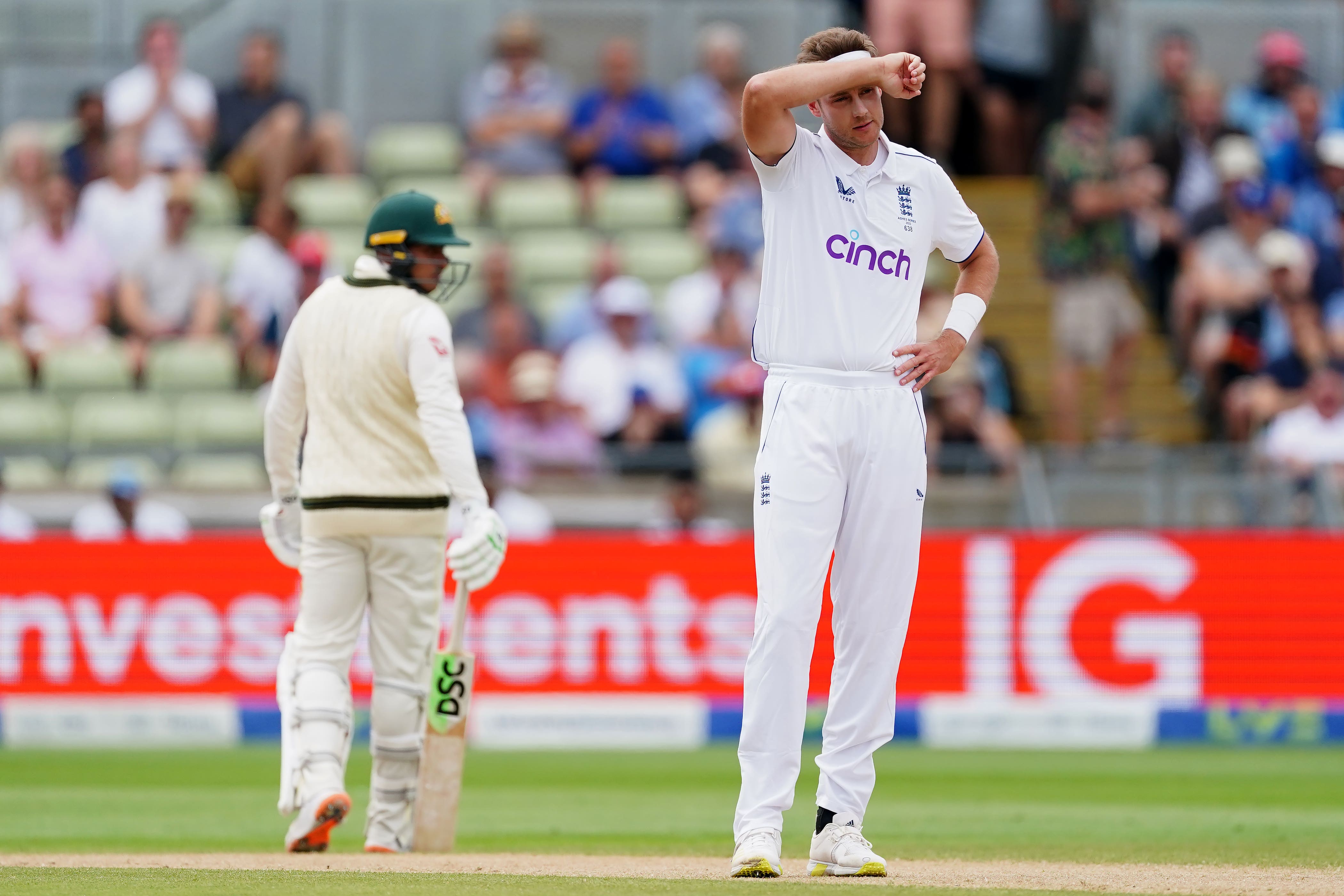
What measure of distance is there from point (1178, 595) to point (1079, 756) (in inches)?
59.4

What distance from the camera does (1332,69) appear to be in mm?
18688

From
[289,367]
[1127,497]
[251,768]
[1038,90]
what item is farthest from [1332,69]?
[289,367]

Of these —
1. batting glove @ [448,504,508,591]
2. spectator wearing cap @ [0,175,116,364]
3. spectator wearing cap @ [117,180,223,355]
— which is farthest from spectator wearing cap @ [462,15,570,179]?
batting glove @ [448,504,508,591]

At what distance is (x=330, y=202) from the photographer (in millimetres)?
17000

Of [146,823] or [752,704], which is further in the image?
[146,823]

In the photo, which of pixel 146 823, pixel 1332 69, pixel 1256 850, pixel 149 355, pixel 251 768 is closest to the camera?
pixel 1256 850

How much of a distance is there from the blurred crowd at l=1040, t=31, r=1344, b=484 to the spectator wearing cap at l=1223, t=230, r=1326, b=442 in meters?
0.01

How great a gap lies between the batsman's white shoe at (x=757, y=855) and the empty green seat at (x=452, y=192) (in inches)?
435

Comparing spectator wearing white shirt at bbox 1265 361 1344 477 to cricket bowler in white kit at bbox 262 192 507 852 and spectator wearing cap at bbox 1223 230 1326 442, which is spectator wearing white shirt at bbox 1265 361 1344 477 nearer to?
spectator wearing cap at bbox 1223 230 1326 442

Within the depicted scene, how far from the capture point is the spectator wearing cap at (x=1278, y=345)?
15055 millimetres

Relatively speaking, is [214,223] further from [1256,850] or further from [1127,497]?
[1256,850]

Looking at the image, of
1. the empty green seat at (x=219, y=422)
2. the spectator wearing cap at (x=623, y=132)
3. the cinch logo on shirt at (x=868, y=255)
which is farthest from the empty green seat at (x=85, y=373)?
the cinch logo on shirt at (x=868, y=255)

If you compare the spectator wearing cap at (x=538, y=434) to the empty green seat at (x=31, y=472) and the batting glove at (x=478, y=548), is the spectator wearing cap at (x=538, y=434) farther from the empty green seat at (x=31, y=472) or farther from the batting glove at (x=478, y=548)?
the batting glove at (x=478, y=548)

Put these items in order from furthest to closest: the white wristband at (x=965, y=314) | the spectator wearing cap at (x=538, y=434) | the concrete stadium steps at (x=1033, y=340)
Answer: the concrete stadium steps at (x=1033, y=340) → the spectator wearing cap at (x=538, y=434) → the white wristband at (x=965, y=314)
